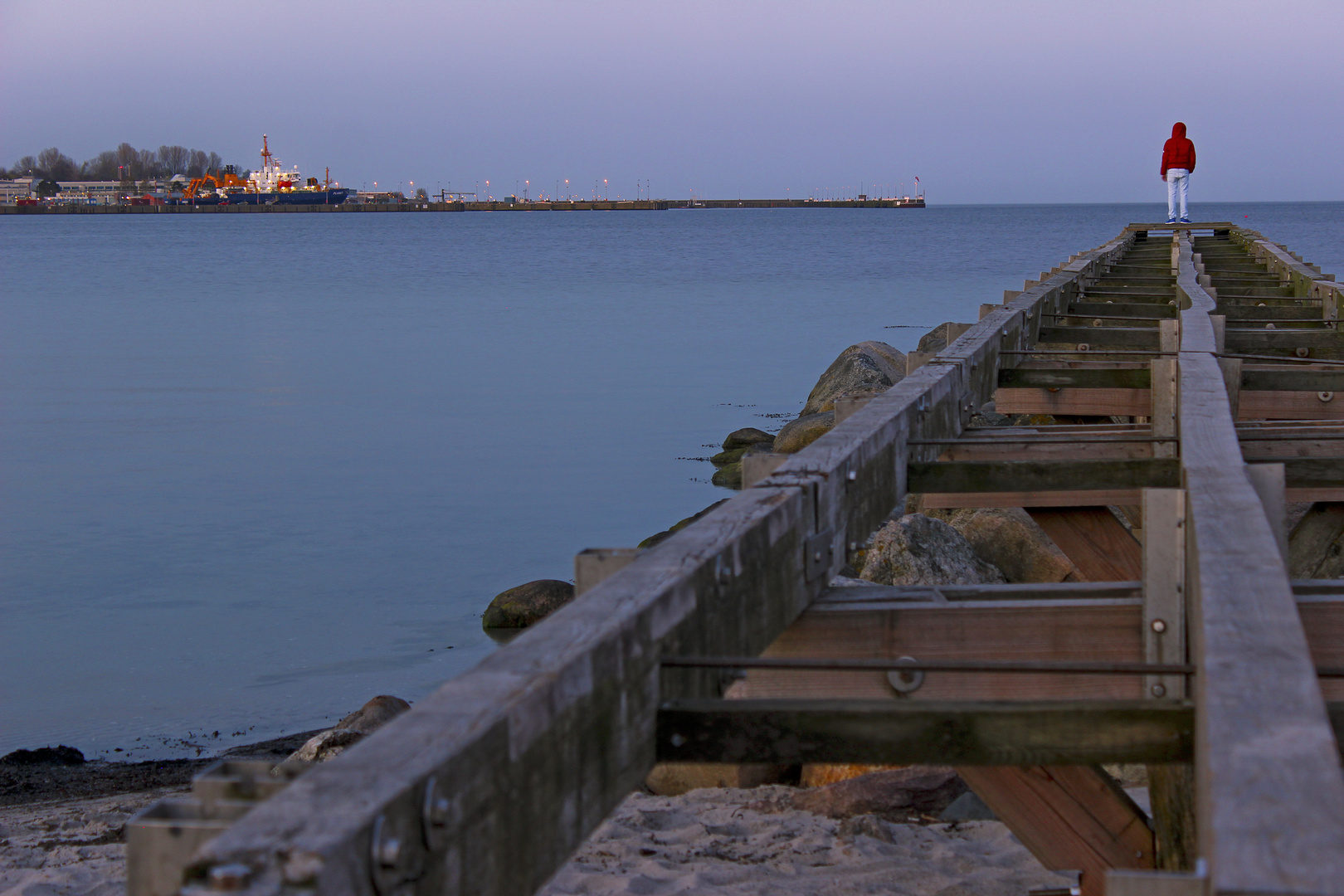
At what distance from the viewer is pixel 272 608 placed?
11.4m

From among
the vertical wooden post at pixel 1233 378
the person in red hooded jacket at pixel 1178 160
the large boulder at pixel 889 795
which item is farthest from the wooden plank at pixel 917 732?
the person in red hooded jacket at pixel 1178 160

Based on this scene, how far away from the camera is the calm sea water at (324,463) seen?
10070 millimetres

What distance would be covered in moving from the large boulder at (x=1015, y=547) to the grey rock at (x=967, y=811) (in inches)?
99.3

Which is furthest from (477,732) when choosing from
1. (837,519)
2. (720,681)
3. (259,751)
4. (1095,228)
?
(1095,228)

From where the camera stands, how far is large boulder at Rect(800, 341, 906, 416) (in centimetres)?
1634

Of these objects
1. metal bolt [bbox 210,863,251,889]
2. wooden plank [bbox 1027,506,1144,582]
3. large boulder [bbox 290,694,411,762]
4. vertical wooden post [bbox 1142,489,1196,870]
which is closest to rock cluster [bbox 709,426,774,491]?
large boulder [bbox 290,694,411,762]

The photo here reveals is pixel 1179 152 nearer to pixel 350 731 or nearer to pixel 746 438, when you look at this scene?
pixel 746 438

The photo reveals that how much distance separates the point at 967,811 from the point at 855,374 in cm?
1114

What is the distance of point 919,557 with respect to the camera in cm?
720

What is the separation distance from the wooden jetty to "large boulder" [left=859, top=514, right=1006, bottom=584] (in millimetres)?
1698

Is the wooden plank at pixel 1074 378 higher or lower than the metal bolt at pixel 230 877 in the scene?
lower

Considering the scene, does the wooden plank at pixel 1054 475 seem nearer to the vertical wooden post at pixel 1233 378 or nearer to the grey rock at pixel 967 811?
the vertical wooden post at pixel 1233 378

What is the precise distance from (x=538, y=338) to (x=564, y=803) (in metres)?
34.5

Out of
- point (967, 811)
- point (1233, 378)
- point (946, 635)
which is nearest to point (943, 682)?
point (946, 635)
